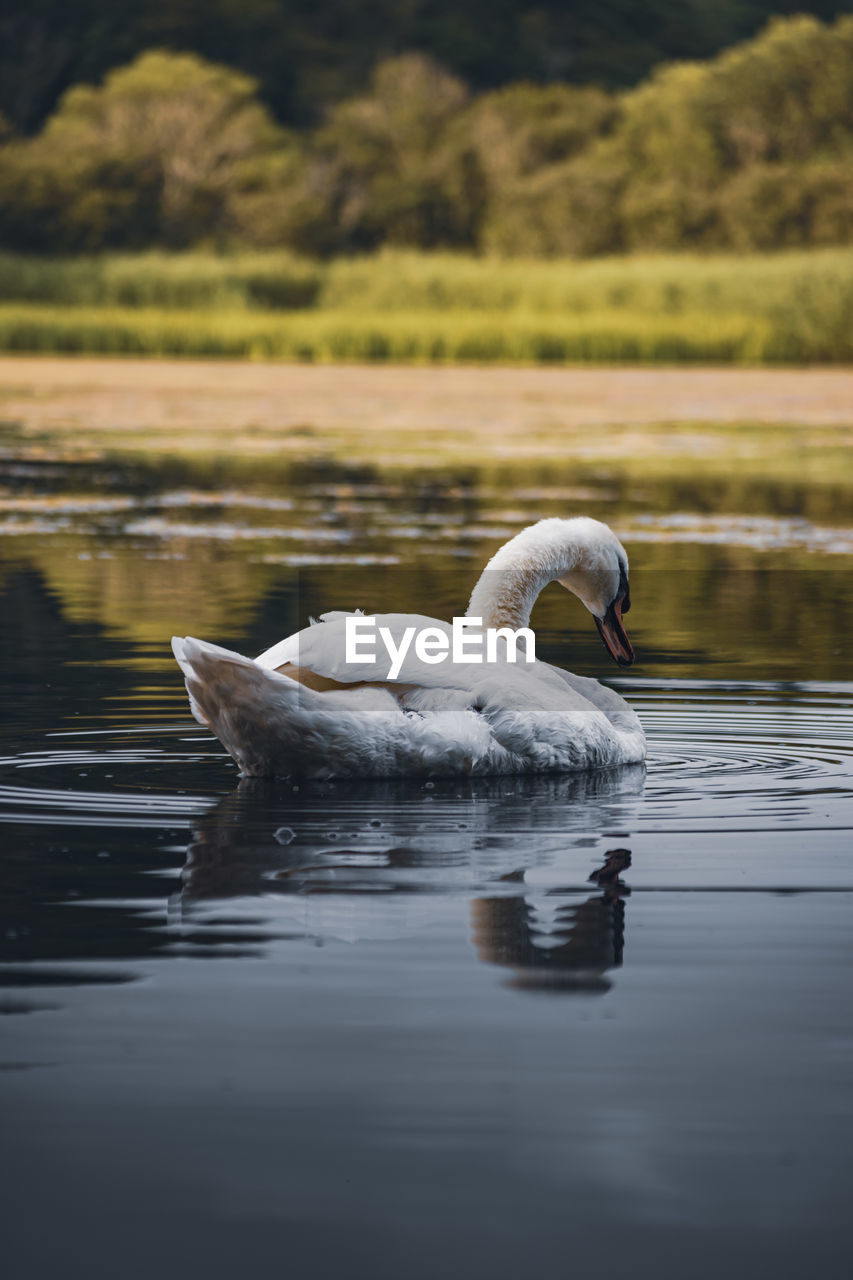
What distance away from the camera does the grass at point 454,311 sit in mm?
36562

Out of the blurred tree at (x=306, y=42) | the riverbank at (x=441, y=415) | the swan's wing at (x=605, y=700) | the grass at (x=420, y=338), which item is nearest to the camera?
the swan's wing at (x=605, y=700)

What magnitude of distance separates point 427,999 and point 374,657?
2267 millimetres

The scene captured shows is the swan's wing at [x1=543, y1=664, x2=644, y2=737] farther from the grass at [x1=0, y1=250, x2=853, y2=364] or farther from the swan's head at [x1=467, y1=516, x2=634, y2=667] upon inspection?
the grass at [x1=0, y1=250, x2=853, y2=364]

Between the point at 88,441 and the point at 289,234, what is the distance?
37173mm

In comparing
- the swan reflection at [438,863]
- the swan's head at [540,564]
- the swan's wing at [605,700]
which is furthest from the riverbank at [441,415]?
the swan reflection at [438,863]

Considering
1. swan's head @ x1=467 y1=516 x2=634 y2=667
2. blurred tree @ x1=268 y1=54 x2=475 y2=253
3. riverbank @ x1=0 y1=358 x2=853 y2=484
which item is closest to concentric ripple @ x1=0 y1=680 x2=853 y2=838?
swan's head @ x1=467 y1=516 x2=634 y2=667

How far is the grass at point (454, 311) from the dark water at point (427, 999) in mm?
28132

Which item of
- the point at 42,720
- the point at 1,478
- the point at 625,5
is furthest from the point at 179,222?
the point at 42,720

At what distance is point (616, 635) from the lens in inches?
307

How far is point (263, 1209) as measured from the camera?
3.16 m

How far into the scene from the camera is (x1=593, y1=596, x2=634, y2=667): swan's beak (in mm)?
7770

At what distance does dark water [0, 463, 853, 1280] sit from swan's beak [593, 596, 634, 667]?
0.98 feet

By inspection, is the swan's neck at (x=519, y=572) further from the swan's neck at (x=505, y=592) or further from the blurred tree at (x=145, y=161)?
the blurred tree at (x=145, y=161)

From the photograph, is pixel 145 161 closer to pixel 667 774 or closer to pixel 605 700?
pixel 605 700
